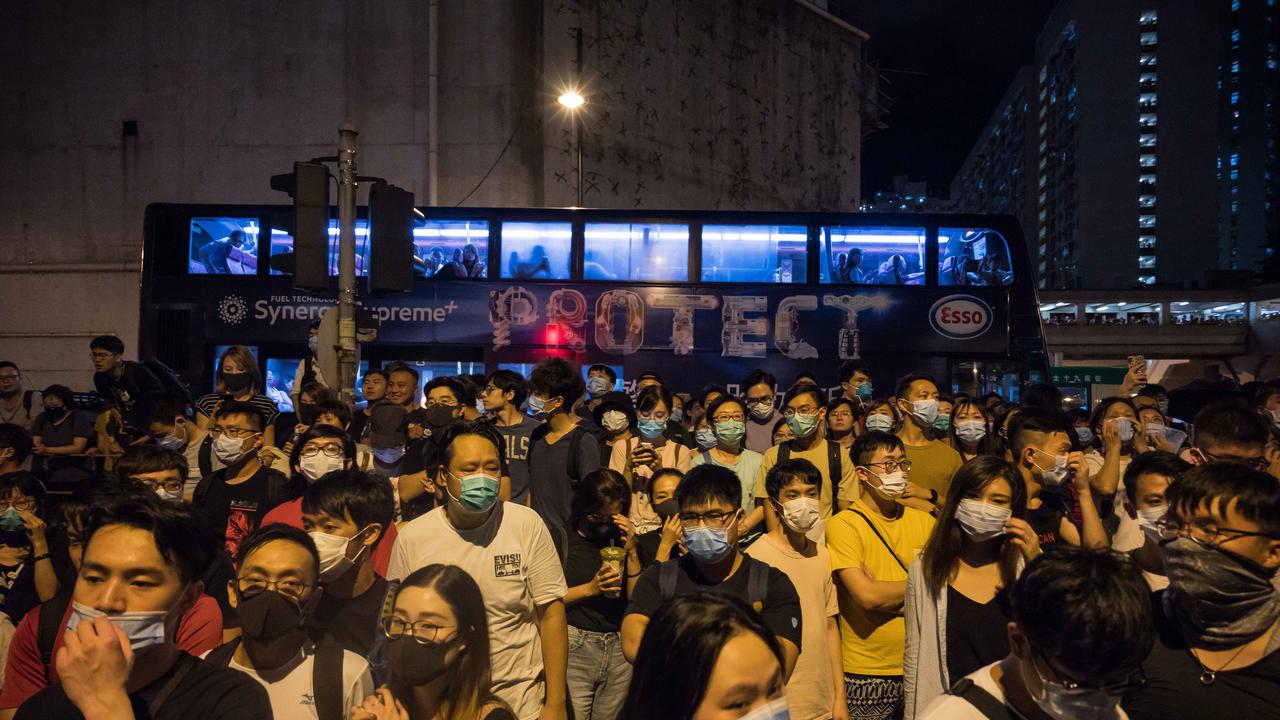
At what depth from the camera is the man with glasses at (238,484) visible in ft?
15.1

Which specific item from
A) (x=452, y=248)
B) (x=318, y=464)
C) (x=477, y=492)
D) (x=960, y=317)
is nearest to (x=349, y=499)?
(x=477, y=492)

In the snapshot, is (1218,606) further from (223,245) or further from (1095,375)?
(1095,375)

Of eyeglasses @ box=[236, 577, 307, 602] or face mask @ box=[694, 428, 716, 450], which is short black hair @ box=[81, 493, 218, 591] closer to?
eyeglasses @ box=[236, 577, 307, 602]

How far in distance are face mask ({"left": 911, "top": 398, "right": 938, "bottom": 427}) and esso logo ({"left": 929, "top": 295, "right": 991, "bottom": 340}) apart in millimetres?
6117

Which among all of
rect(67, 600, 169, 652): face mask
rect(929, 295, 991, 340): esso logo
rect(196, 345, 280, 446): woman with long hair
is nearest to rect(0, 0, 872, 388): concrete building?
rect(929, 295, 991, 340): esso logo

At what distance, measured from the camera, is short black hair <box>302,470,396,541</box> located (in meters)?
3.34

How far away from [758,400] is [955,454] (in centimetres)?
194

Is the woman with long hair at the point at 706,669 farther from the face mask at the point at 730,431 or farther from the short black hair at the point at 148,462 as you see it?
the face mask at the point at 730,431

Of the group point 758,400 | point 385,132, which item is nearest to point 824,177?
point 385,132

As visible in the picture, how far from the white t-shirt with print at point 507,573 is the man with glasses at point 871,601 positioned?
124 centimetres

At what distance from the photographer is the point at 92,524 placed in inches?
94.7

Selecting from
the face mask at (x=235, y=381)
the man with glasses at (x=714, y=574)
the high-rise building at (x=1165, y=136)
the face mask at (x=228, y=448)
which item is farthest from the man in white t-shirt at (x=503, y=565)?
the high-rise building at (x=1165, y=136)

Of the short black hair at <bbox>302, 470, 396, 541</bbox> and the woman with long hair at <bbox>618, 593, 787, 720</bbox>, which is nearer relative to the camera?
the woman with long hair at <bbox>618, 593, 787, 720</bbox>

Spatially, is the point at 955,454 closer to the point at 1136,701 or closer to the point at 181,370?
the point at 1136,701
